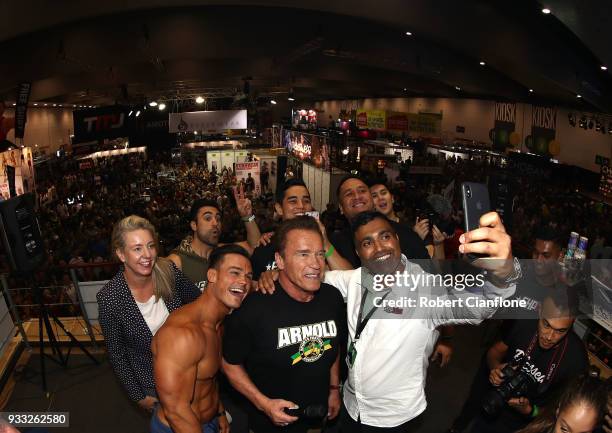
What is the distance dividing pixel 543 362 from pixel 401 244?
142 centimetres

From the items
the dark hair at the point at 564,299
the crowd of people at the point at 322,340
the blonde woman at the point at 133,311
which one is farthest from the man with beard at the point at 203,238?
the dark hair at the point at 564,299

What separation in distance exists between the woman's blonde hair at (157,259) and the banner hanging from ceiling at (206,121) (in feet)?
61.4

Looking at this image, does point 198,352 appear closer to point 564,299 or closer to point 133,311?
point 133,311

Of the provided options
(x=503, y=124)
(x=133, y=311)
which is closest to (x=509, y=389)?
(x=133, y=311)

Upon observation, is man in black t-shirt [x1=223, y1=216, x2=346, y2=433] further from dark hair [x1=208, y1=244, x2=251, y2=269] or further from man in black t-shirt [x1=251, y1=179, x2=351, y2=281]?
man in black t-shirt [x1=251, y1=179, x2=351, y2=281]

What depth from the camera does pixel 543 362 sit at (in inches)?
126

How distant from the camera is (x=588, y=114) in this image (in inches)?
795

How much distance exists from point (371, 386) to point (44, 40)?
16001mm

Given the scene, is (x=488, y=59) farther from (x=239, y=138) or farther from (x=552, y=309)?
(x=239, y=138)

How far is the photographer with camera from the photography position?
311 centimetres

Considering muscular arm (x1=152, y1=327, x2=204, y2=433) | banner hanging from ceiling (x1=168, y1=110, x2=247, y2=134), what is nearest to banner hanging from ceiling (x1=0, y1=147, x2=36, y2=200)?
banner hanging from ceiling (x1=168, y1=110, x2=247, y2=134)

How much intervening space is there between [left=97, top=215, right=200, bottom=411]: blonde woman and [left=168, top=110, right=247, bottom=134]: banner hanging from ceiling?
1883 centimetres

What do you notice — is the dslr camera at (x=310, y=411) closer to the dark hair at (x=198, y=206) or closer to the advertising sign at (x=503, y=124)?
the dark hair at (x=198, y=206)

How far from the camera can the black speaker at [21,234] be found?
489 centimetres
